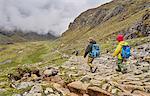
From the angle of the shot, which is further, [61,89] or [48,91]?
[61,89]

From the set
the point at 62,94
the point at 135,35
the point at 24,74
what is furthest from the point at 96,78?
the point at 135,35

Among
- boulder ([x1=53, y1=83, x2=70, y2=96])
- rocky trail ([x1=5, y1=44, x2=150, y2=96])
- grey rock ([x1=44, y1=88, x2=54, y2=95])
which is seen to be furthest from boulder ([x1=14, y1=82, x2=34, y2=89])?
grey rock ([x1=44, y1=88, x2=54, y2=95])

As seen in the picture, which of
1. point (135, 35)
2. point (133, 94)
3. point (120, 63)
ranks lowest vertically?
point (133, 94)

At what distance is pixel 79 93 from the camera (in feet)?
78.7

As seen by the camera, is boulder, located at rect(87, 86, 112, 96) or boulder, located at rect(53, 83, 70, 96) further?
boulder, located at rect(53, 83, 70, 96)

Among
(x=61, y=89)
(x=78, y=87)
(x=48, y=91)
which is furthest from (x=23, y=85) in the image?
(x=78, y=87)

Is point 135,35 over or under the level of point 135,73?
over

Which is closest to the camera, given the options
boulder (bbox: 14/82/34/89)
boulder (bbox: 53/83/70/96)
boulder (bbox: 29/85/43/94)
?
boulder (bbox: 53/83/70/96)

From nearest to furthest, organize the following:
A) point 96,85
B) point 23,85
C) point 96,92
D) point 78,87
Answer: point 96,92 < point 96,85 < point 78,87 < point 23,85

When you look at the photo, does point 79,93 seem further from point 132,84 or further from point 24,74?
point 24,74

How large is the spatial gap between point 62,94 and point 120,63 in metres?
6.32

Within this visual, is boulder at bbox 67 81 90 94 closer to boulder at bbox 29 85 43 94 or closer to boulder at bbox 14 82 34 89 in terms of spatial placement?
boulder at bbox 29 85 43 94

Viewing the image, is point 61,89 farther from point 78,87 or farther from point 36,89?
point 36,89

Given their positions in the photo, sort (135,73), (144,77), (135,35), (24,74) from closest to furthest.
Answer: (144,77) → (135,73) → (24,74) → (135,35)
